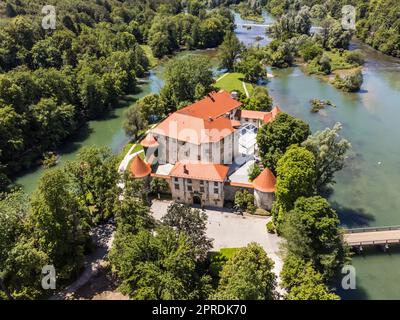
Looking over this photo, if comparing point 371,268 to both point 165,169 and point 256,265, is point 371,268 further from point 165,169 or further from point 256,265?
point 165,169

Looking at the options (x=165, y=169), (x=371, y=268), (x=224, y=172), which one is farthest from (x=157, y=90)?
(x=371, y=268)

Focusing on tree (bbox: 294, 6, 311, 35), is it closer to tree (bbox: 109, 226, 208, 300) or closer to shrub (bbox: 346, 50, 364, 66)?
shrub (bbox: 346, 50, 364, 66)

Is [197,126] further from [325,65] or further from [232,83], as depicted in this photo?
[325,65]

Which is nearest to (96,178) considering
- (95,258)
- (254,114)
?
(95,258)

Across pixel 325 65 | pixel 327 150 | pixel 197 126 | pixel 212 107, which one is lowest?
pixel 325 65

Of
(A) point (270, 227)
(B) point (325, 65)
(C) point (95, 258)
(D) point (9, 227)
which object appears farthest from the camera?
(B) point (325, 65)

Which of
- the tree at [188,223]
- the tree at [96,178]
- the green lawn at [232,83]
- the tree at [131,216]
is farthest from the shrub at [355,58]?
the tree at [131,216]
